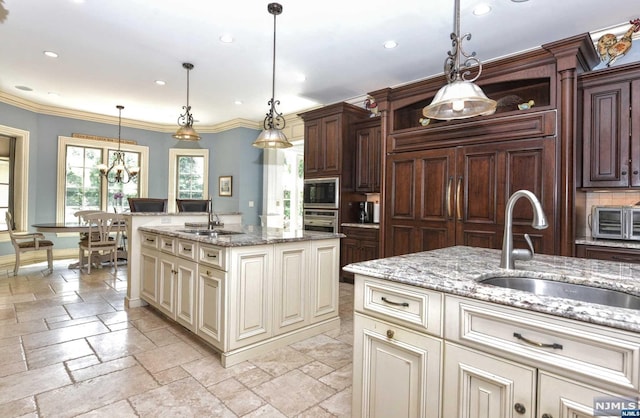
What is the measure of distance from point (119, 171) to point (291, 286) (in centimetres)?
545

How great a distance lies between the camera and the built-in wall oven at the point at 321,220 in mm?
4945

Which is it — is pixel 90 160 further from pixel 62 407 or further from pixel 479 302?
pixel 479 302

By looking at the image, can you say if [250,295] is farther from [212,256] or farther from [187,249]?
[187,249]

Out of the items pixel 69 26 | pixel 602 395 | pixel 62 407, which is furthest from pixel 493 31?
pixel 62 407

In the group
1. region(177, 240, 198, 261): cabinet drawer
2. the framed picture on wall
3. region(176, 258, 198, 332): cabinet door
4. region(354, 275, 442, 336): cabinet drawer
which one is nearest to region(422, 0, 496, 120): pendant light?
region(354, 275, 442, 336): cabinet drawer

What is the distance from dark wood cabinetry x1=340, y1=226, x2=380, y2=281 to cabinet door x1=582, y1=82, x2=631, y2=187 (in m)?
2.35

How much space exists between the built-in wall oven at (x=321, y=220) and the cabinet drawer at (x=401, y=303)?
11.3ft

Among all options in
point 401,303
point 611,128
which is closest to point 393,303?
point 401,303

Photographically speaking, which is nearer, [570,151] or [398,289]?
[398,289]

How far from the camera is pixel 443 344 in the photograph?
1213mm

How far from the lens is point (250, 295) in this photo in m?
2.44

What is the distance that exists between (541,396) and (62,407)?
2303 mm

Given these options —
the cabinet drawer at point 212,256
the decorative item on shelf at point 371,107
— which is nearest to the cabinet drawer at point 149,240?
the cabinet drawer at point 212,256

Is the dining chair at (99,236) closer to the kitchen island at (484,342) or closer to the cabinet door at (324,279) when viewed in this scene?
the cabinet door at (324,279)
